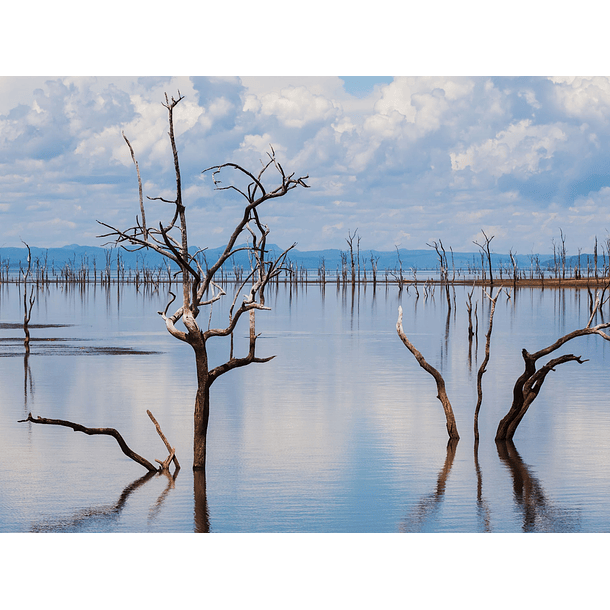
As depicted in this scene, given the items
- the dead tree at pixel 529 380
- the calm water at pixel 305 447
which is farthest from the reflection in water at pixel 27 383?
the dead tree at pixel 529 380

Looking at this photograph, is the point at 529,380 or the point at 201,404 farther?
the point at 529,380

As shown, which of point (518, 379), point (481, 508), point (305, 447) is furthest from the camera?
point (305, 447)

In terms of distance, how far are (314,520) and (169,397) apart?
1041 centimetres

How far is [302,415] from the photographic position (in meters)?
18.9

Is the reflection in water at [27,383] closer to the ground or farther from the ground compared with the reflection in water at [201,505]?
farther from the ground

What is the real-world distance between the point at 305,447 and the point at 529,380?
161 inches

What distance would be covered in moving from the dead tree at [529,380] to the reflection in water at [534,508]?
41.8 inches

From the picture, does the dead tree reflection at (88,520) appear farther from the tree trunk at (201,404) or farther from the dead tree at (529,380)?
the dead tree at (529,380)

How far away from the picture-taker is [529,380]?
14.9 metres

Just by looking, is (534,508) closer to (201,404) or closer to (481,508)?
(481,508)

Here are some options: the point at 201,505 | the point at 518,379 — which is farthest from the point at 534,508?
the point at 201,505

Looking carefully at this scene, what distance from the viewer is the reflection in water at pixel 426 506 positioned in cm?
1101

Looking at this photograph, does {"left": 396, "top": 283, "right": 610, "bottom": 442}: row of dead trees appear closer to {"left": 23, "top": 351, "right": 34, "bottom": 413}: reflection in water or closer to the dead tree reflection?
the dead tree reflection

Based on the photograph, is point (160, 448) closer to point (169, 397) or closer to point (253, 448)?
point (253, 448)
